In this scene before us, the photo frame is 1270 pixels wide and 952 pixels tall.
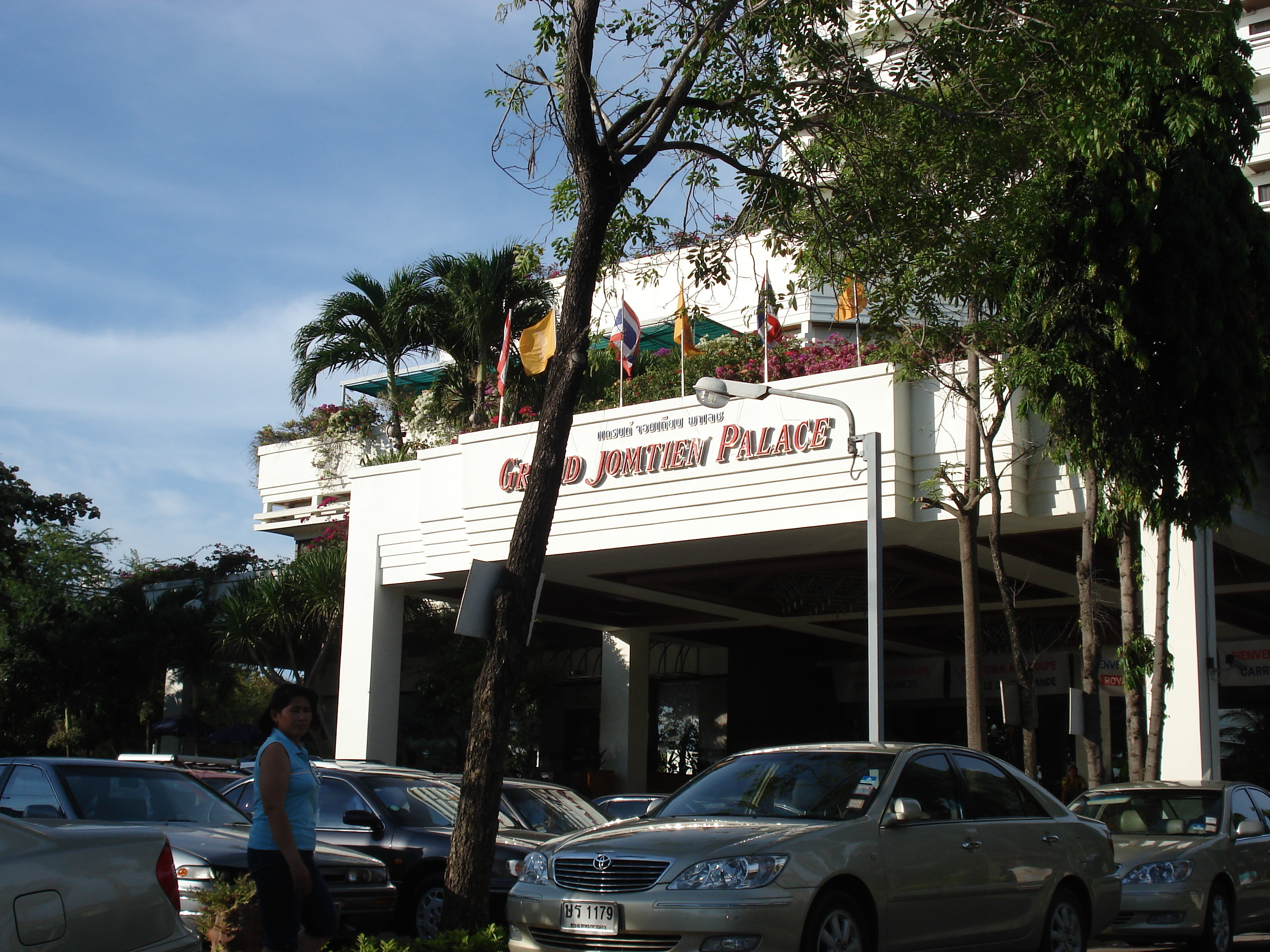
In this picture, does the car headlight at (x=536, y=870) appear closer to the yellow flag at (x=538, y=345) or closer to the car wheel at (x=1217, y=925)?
the car wheel at (x=1217, y=925)

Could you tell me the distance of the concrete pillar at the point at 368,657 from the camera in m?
22.5

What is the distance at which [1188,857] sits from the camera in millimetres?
10125

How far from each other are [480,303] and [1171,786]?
18.4m

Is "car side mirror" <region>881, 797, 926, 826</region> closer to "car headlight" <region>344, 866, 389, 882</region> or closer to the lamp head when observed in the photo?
"car headlight" <region>344, 866, 389, 882</region>

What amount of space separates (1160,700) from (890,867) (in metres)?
9.47

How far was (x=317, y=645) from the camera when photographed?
27.0m

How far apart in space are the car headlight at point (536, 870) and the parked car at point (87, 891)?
2187mm

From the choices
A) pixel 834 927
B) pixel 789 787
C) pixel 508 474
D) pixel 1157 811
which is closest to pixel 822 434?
pixel 508 474

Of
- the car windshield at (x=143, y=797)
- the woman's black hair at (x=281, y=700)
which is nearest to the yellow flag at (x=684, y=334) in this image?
the car windshield at (x=143, y=797)

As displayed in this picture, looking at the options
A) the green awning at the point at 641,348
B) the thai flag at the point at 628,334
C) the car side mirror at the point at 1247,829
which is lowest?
the car side mirror at the point at 1247,829

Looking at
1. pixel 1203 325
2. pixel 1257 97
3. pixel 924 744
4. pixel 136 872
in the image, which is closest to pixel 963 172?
pixel 1203 325

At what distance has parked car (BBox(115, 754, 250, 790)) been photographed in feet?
36.3

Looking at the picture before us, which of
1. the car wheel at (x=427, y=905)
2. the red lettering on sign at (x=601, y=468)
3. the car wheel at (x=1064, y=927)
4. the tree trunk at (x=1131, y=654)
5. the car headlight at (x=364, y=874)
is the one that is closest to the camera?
A: the car wheel at (x=1064, y=927)

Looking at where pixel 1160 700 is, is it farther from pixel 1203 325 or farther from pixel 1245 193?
pixel 1245 193
